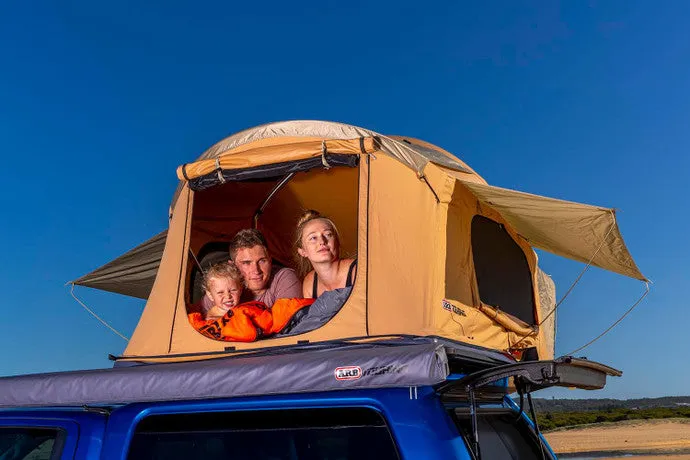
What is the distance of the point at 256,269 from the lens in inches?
249

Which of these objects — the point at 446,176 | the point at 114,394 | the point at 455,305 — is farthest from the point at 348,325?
the point at 114,394

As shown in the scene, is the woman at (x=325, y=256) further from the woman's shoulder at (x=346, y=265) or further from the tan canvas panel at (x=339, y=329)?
the tan canvas panel at (x=339, y=329)

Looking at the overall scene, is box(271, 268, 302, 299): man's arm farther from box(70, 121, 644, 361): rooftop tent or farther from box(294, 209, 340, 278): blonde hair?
box(70, 121, 644, 361): rooftop tent

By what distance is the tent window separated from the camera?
233 inches

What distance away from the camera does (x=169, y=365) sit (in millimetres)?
3729

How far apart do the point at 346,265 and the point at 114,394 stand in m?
2.40

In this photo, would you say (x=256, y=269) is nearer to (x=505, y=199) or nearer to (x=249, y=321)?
(x=249, y=321)

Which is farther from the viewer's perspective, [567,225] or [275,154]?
[567,225]

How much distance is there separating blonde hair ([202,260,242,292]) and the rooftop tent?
0.19m

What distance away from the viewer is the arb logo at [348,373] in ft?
10.1

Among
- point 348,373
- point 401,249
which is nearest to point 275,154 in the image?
point 401,249

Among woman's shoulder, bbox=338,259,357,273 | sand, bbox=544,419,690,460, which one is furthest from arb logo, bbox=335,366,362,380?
sand, bbox=544,419,690,460

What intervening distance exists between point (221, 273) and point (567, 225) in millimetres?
2701

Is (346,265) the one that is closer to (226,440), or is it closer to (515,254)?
(515,254)
